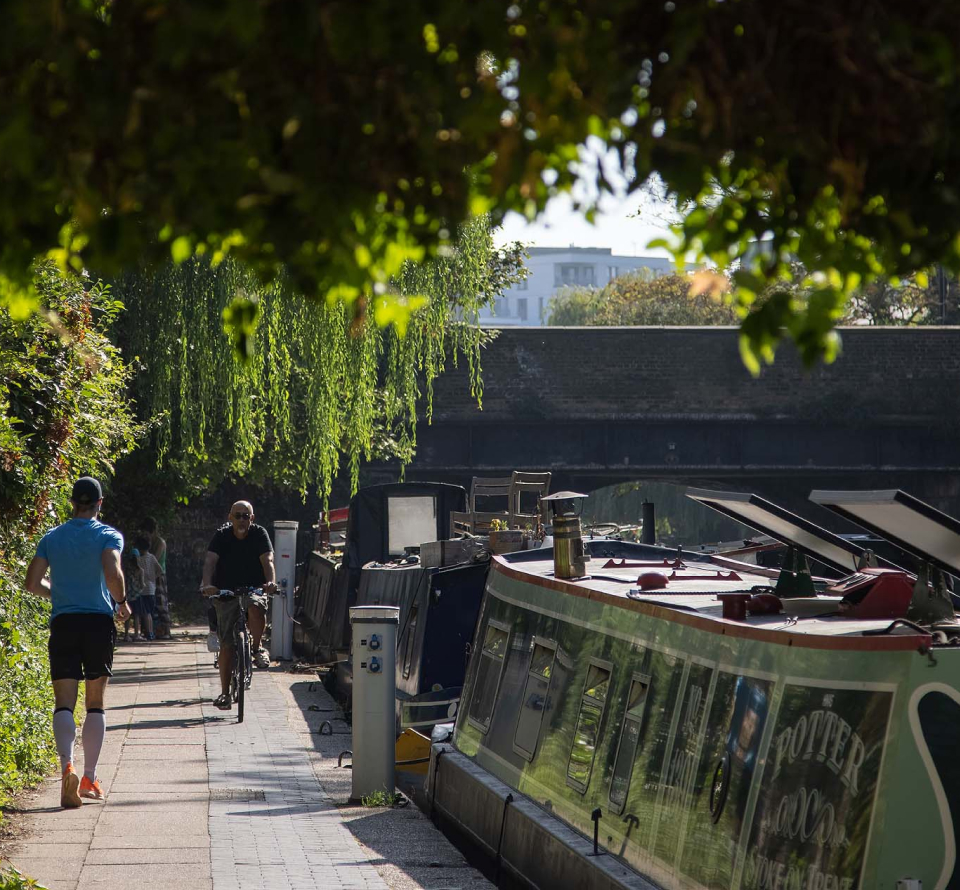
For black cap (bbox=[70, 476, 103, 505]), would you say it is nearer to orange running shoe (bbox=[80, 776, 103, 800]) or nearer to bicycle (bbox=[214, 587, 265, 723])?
orange running shoe (bbox=[80, 776, 103, 800])

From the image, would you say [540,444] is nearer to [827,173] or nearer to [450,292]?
[450,292]

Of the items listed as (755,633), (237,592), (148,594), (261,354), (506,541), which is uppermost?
(261,354)

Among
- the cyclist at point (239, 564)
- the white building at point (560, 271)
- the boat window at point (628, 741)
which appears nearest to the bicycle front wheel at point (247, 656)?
the cyclist at point (239, 564)

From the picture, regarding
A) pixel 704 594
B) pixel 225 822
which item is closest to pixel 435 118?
pixel 704 594

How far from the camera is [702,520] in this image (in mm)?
50469

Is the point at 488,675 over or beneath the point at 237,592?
beneath

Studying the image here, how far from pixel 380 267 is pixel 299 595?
1751cm

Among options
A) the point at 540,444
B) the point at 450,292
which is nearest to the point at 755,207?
the point at 450,292

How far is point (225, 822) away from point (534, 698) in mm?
1652

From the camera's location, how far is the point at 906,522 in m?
5.34

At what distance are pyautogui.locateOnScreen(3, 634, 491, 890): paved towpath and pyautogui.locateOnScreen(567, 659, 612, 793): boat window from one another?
0.69m

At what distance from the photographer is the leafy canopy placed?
222 cm

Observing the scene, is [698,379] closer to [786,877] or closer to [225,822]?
[225,822]

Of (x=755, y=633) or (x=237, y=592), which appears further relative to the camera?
(x=237, y=592)
